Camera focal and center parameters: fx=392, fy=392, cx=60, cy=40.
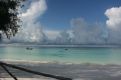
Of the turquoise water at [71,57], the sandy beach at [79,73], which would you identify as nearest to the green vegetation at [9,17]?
the sandy beach at [79,73]

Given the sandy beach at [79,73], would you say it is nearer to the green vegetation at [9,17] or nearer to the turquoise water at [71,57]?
the green vegetation at [9,17]

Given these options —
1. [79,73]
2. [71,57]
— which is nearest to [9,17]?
[79,73]

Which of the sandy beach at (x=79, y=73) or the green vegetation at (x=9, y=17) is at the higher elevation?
the green vegetation at (x=9, y=17)

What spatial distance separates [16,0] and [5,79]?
8.65 m

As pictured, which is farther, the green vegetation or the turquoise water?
Answer: the turquoise water

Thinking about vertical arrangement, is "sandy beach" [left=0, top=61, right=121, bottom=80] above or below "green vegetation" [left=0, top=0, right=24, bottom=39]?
below

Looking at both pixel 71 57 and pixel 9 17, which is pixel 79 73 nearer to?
pixel 9 17

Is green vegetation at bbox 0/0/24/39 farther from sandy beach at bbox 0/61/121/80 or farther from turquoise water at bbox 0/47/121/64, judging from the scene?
turquoise water at bbox 0/47/121/64

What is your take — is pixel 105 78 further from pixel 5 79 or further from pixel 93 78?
pixel 5 79

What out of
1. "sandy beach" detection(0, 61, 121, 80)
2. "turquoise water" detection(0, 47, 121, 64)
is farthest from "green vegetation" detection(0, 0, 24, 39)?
"turquoise water" detection(0, 47, 121, 64)

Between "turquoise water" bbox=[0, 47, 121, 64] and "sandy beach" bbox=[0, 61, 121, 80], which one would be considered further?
"turquoise water" bbox=[0, 47, 121, 64]

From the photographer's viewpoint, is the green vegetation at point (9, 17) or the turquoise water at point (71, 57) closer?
the green vegetation at point (9, 17)

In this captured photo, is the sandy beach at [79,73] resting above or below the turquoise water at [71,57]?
below

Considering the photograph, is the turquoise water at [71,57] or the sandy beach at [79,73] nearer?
the sandy beach at [79,73]
